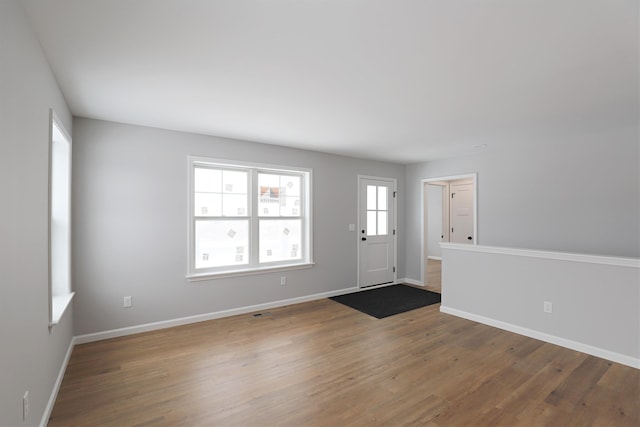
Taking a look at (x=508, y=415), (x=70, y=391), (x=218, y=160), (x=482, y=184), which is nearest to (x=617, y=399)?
(x=508, y=415)

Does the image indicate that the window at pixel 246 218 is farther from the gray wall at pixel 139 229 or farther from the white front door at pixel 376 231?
the white front door at pixel 376 231

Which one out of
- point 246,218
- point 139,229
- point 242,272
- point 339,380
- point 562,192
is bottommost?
point 339,380

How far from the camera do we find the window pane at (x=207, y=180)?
3991 mm

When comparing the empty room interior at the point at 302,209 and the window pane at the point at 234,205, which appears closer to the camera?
the empty room interior at the point at 302,209

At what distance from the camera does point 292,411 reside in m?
2.16

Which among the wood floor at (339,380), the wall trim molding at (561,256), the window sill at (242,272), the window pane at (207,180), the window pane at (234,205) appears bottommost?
the wood floor at (339,380)

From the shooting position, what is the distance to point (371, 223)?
576cm

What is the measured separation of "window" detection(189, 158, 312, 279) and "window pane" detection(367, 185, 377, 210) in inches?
53.9

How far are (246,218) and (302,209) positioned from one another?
3.24 feet

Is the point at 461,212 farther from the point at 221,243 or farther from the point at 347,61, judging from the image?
the point at 347,61

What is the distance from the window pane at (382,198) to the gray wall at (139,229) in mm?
2300

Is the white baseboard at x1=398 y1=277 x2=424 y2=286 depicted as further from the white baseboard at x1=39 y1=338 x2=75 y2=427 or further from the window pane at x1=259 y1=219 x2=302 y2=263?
the white baseboard at x1=39 y1=338 x2=75 y2=427

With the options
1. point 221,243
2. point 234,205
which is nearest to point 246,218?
point 234,205

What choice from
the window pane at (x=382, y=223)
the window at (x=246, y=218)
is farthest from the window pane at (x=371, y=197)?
the window at (x=246, y=218)
